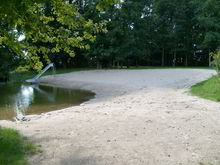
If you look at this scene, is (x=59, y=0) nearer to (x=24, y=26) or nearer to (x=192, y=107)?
(x=24, y=26)

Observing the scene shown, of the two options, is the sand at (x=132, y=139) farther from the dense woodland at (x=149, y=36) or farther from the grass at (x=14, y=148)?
the dense woodland at (x=149, y=36)

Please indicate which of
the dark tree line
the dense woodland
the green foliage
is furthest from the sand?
the dark tree line

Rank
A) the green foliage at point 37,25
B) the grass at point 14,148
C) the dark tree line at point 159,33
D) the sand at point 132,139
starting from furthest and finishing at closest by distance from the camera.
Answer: the dark tree line at point 159,33
the sand at point 132,139
the grass at point 14,148
the green foliage at point 37,25

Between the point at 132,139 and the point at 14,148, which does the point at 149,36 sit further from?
the point at 14,148

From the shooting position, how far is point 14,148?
4090mm

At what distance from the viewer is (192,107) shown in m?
8.02

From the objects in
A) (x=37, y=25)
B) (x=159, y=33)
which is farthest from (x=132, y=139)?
(x=159, y=33)

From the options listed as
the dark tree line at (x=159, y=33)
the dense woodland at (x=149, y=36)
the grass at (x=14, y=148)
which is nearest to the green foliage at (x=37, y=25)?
the grass at (x=14, y=148)

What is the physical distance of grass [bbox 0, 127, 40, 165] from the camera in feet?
11.9

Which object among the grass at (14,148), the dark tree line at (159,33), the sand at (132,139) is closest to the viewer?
the grass at (14,148)

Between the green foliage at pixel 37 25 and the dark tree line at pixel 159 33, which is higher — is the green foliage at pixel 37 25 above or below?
below

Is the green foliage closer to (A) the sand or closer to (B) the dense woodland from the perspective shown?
(A) the sand

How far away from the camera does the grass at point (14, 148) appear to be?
3.62 meters

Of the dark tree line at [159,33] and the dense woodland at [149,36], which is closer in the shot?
the dense woodland at [149,36]
